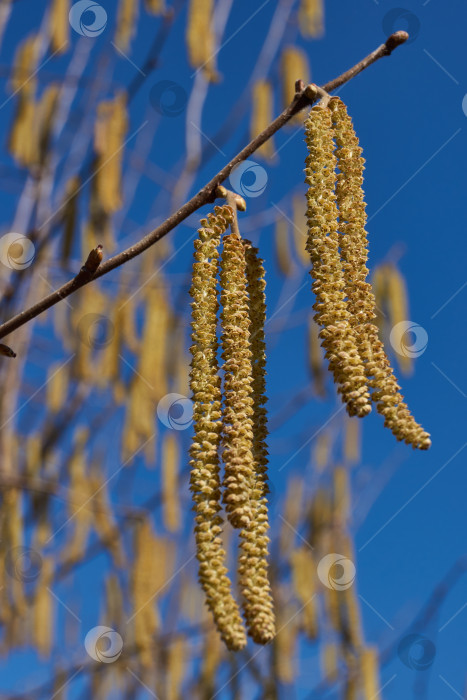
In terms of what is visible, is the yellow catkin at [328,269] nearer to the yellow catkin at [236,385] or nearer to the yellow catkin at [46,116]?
the yellow catkin at [236,385]

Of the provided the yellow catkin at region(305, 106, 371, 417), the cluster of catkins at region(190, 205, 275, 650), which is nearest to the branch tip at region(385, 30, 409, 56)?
the yellow catkin at region(305, 106, 371, 417)

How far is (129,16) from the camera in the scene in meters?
2.12

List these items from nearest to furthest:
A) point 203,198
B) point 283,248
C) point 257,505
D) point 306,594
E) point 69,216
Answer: point 257,505 < point 203,198 < point 69,216 < point 306,594 < point 283,248

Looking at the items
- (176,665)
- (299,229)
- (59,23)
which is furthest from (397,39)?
(299,229)

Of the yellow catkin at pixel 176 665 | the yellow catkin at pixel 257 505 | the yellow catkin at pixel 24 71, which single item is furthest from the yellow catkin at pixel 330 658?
the yellow catkin at pixel 24 71

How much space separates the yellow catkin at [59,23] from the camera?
6.93ft

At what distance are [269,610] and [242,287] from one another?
0.30 metres

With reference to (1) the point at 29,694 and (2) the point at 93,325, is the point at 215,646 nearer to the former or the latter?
(1) the point at 29,694

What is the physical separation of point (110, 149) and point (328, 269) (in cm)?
152

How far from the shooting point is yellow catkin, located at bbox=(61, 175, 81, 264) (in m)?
1.82

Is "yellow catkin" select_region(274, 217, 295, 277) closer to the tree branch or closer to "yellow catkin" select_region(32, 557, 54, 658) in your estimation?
"yellow catkin" select_region(32, 557, 54, 658)

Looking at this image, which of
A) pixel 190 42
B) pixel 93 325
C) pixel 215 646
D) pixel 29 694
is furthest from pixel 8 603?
pixel 190 42

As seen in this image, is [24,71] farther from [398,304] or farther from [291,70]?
[398,304]

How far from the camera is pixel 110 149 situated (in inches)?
80.9
